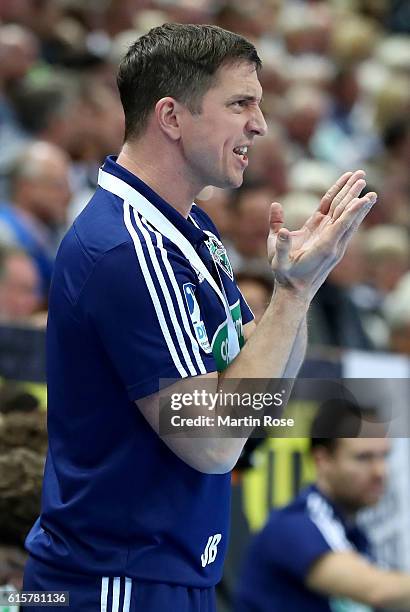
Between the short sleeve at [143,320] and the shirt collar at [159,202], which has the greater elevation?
the shirt collar at [159,202]

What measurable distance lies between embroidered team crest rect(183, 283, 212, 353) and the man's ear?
1.21ft

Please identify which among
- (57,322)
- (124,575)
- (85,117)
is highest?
(85,117)

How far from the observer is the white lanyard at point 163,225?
2.75m

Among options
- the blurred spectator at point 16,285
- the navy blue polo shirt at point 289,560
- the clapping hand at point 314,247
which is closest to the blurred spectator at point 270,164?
the blurred spectator at point 16,285

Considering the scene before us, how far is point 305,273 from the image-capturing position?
2631 mm

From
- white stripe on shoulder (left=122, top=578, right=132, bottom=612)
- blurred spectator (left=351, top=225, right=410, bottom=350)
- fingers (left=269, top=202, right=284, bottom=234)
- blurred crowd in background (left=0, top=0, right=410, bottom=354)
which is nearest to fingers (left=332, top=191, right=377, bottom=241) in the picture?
fingers (left=269, top=202, right=284, bottom=234)

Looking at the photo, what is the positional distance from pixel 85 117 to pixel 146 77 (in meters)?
4.71

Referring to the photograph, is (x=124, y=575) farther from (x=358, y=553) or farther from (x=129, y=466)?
(x=358, y=553)

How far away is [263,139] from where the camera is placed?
8500mm

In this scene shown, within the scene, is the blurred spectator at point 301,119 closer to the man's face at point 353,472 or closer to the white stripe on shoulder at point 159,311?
the man's face at point 353,472

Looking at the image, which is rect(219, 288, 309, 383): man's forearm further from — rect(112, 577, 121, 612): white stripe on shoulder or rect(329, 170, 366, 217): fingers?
rect(112, 577, 121, 612): white stripe on shoulder


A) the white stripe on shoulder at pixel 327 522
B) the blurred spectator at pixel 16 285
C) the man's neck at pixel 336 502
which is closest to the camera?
the white stripe on shoulder at pixel 327 522

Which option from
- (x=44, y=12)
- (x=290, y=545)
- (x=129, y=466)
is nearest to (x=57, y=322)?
(x=129, y=466)

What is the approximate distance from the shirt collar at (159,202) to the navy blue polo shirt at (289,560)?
1.92m
